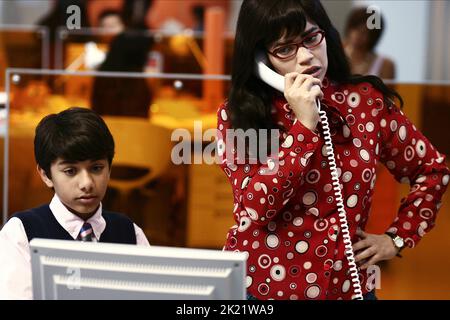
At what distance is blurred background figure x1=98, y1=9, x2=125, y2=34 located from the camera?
8.41 metres

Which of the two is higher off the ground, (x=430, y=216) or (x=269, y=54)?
(x=269, y=54)

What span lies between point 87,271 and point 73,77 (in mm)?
2346

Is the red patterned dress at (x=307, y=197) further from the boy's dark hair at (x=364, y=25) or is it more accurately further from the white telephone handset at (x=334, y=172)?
the boy's dark hair at (x=364, y=25)

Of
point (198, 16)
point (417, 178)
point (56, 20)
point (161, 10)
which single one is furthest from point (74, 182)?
point (198, 16)

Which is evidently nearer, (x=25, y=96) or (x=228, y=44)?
(x=25, y=96)

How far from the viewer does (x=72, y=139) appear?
250cm

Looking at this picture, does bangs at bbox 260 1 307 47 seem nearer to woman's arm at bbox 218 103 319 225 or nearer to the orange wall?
woman's arm at bbox 218 103 319 225

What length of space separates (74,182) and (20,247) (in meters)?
0.24

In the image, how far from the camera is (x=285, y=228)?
2324 millimetres

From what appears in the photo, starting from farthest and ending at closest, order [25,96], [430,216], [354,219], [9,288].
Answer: [25,96] < [430,216] < [354,219] < [9,288]

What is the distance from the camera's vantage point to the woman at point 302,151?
2.26 m

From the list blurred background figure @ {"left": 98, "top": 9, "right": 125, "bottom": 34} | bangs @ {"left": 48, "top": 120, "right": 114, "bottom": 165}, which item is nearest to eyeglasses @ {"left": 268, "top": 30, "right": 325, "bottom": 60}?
bangs @ {"left": 48, "top": 120, "right": 114, "bottom": 165}

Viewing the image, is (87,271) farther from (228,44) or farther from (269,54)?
(228,44)
